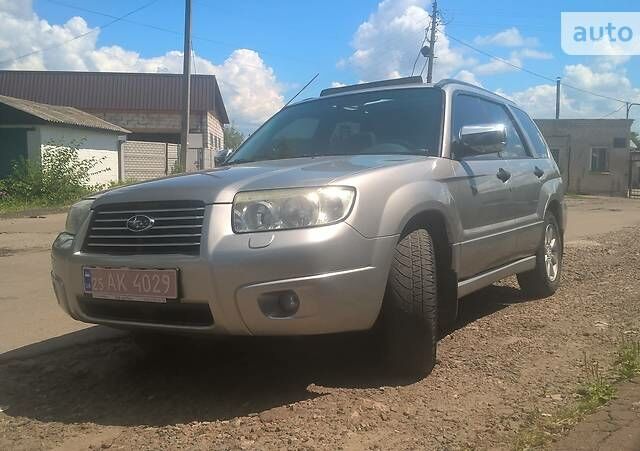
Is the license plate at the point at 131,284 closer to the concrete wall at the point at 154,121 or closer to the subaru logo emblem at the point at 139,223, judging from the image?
the subaru logo emblem at the point at 139,223

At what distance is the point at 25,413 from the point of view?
312 centimetres

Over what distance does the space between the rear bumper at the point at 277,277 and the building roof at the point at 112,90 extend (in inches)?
1294

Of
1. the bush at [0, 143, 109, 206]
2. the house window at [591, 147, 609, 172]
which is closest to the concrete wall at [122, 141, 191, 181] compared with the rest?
the bush at [0, 143, 109, 206]

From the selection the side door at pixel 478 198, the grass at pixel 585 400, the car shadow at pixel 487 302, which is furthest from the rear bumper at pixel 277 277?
the car shadow at pixel 487 302

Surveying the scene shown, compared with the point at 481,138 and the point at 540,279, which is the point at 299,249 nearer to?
the point at 481,138

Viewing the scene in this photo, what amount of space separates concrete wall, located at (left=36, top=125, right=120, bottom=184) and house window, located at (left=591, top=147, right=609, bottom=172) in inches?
1028

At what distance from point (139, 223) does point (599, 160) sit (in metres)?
37.1

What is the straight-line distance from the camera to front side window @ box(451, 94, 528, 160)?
4.09m

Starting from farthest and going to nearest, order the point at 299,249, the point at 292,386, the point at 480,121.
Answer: the point at 480,121 → the point at 292,386 → the point at 299,249

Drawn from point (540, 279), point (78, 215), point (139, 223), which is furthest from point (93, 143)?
point (139, 223)

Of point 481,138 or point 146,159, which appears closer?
point 481,138

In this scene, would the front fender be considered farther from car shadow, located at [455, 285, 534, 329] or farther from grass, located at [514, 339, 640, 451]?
car shadow, located at [455, 285, 534, 329]

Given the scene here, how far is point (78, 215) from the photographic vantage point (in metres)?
3.53

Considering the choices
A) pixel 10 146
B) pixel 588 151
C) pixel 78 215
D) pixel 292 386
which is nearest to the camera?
pixel 292 386
